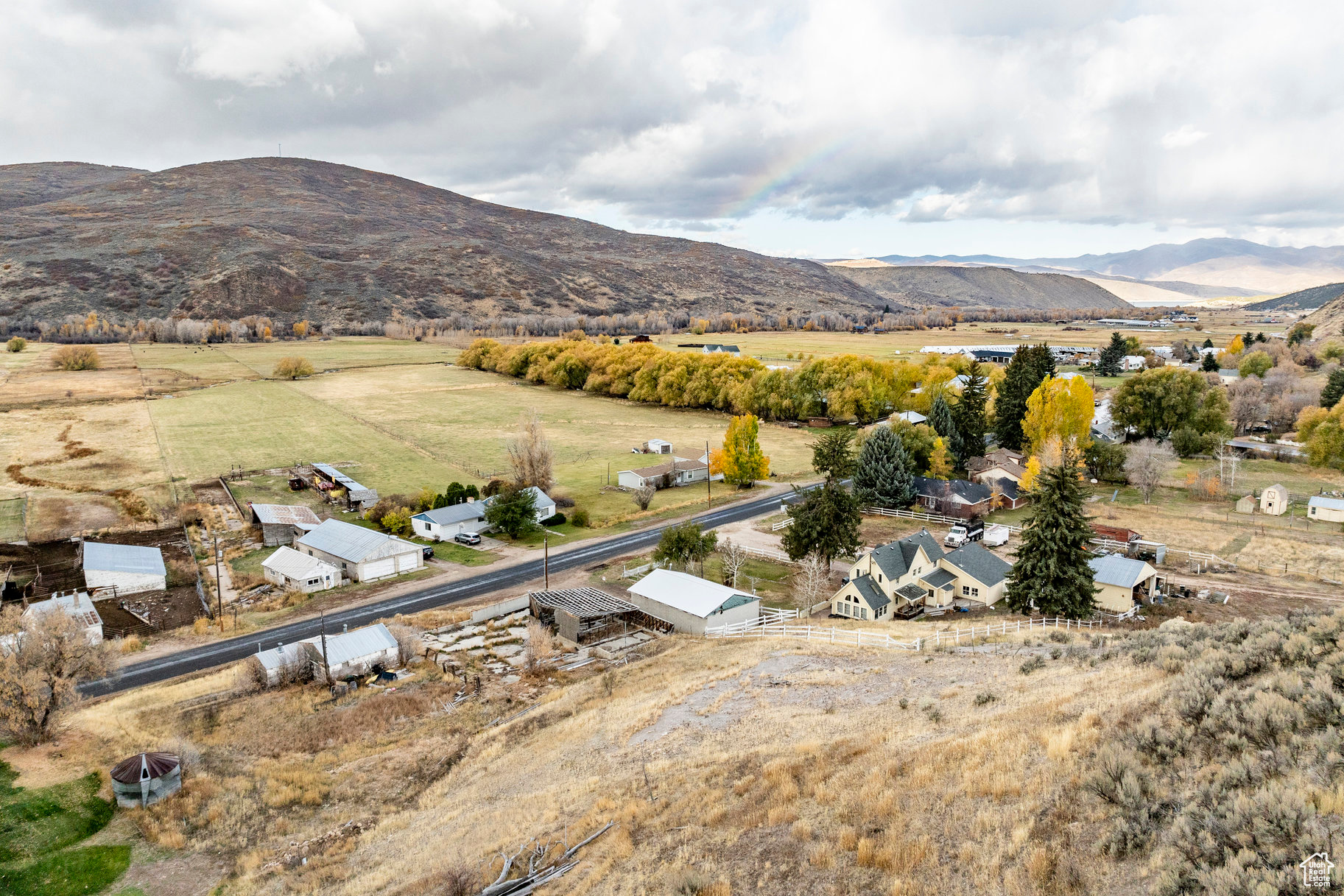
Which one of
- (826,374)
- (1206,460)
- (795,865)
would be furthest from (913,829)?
(826,374)

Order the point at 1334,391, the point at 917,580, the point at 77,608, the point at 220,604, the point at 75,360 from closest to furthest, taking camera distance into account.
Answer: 1. the point at 77,608
2. the point at 220,604
3. the point at 917,580
4. the point at 1334,391
5. the point at 75,360

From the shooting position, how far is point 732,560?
4369 centimetres

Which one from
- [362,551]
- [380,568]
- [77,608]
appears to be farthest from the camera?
[380,568]

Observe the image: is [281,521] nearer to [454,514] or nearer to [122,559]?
[122,559]

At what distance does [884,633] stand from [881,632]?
0.21 m

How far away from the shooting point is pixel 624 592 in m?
41.1

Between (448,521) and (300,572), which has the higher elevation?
(448,521)

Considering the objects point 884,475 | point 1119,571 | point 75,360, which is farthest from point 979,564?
point 75,360

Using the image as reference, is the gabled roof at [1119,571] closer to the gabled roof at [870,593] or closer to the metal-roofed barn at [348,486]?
the gabled roof at [870,593]

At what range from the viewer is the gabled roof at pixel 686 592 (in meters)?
36.2

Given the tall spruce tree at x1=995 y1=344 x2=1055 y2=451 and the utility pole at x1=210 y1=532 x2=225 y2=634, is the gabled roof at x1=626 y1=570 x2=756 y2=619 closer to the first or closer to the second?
the utility pole at x1=210 y1=532 x2=225 y2=634

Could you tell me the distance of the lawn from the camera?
720 inches

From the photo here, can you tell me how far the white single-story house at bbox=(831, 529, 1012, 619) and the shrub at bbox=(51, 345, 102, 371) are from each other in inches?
5150

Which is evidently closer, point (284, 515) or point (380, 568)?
point (380, 568)
